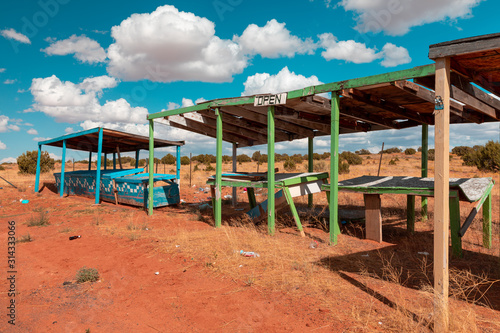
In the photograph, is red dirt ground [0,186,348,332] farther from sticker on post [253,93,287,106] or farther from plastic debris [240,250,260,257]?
sticker on post [253,93,287,106]

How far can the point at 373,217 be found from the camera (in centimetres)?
647

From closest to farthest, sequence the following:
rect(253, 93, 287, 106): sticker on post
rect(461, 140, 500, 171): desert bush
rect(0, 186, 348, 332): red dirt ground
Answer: rect(0, 186, 348, 332): red dirt ground < rect(253, 93, 287, 106): sticker on post < rect(461, 140, 500, 171): desert bush

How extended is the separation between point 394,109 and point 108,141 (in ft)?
44.9

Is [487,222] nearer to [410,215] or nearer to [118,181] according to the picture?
[410,215]

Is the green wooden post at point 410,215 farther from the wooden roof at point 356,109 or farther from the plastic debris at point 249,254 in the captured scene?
the plastic debris at point 249,254

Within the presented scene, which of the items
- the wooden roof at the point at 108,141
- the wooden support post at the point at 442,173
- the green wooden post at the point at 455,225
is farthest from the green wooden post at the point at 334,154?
the wooden roof at the point at 108,141

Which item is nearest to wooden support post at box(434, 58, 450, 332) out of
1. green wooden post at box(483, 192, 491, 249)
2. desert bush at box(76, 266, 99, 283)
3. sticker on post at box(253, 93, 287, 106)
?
sticker on post at box(253, 93, 287, 106)

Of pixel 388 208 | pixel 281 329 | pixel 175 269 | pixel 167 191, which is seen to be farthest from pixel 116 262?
pixel 388 208

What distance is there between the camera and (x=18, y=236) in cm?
749

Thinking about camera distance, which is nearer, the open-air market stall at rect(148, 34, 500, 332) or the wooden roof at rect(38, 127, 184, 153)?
the open-air market stall at rect(148, 34, 500, 332)

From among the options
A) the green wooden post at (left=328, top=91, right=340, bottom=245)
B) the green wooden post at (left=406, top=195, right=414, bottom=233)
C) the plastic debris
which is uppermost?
the green wooden post at (left=328, top=91, right=340, bottom=245)

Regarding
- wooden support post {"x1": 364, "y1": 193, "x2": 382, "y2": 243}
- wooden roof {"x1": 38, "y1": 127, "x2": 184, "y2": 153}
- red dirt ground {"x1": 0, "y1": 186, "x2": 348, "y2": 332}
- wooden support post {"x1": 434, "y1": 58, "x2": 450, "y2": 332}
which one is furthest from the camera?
wooden roof {"x1": 38, "y1": 127, "x2": 184, "y2": 153}

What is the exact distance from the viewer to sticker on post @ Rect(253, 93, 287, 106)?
21.8 feet

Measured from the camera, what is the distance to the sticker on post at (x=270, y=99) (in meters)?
6.63
